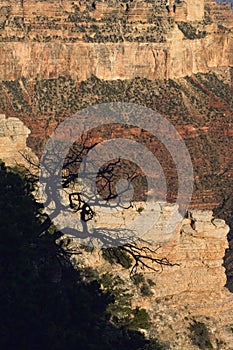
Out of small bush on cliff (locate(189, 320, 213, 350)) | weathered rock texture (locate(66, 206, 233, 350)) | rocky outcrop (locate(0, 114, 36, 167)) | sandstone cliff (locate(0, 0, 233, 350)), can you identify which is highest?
sandstone cliff (locate(0, 0, 233, 350))

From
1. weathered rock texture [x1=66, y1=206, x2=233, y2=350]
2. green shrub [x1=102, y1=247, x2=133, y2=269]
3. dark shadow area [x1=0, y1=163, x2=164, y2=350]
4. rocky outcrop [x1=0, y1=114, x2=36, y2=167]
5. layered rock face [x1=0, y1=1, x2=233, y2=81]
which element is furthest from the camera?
layered rock face [x1=0, y1=1, x2=233, y2=81]

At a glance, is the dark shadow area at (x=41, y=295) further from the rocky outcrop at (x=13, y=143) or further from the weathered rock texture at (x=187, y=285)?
the rocky outcrop at (x=13, y=143)

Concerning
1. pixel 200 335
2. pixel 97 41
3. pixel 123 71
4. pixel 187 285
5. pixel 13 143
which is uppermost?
pixel 97 41

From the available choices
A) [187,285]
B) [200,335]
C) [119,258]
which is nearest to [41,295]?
[119,258]

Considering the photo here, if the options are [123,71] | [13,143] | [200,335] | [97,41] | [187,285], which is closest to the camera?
[200,335]

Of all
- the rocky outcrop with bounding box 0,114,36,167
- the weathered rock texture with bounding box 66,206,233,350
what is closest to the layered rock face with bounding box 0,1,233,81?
the rocky outcrop with bounding box 0,114,36,167

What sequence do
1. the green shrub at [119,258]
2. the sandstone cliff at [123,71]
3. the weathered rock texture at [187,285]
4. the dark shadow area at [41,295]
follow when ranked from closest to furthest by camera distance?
the dark shadow area at [41,295] < the weathered rock texture at [187,285] < the green shrub at [119,258] < the sandstone cliff at [123,71]

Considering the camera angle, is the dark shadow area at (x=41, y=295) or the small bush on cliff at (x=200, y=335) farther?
the small bush on cliff at (x=200, y=335)

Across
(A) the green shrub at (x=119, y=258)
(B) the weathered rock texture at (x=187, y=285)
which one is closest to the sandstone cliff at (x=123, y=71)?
(B) the weathered rock texture at (x=187, y=285)

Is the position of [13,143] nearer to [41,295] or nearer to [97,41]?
[41,295]

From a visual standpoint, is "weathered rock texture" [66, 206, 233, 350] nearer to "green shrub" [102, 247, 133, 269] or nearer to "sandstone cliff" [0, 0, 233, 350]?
"green shrub" [102, 247, 133, 269]
